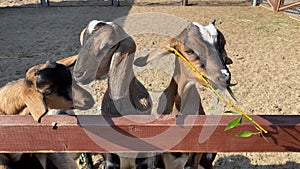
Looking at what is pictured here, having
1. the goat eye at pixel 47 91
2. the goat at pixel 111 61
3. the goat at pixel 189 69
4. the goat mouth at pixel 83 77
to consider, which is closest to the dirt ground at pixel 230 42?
the goat at pixel 189 69

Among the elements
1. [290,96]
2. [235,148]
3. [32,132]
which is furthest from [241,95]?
[32,132]

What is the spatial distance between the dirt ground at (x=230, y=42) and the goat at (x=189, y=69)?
4.29 ft

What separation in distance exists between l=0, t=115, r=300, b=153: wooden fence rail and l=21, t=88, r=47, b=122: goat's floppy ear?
0.06 m

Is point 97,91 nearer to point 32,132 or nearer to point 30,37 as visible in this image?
point 32,132

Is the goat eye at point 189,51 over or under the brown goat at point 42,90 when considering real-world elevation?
over

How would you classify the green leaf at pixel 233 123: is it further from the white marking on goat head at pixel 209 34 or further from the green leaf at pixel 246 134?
the white marking on goat head at pixel 209 34

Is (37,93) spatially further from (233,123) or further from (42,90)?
(233,123)

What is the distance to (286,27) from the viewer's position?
9.77 metres

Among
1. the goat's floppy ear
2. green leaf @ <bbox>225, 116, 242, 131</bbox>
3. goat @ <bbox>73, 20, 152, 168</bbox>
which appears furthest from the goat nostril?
green leaf @ <bbox>225, 116, 242, 131</bbox>

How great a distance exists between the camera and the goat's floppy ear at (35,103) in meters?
1.72

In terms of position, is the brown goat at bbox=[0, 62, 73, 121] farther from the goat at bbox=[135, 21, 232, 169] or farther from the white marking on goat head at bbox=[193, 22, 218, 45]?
the white marking on goat head at bbox=[193, 22, 218, 45]

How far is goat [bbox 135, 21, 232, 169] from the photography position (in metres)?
2.14

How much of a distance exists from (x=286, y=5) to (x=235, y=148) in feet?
35.8

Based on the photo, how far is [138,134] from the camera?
1645 mm
